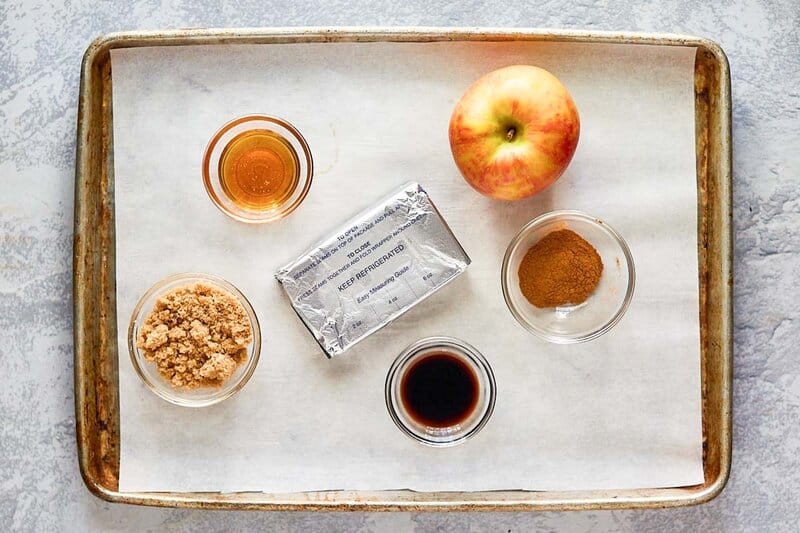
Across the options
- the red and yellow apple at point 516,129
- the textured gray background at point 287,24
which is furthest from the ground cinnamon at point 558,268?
the textured gray background at point 287,24

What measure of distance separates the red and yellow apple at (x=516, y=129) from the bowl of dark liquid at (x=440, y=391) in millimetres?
240

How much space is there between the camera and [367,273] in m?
1.04

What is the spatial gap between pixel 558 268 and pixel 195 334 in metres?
0.49

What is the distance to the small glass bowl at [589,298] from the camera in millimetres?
1038

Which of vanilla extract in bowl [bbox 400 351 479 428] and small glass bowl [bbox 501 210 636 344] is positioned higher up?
small glass bowl [bbox 501 210 636 344]

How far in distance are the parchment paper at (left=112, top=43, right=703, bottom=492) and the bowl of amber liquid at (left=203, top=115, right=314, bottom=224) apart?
16 millimetres

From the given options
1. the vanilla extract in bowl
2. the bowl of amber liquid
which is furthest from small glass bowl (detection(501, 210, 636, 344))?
the bowl of amber liquid

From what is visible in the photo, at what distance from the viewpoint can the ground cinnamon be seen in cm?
104

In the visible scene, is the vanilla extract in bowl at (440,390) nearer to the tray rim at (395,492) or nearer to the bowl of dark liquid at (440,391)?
the bowl of dark liquid at (440,391)

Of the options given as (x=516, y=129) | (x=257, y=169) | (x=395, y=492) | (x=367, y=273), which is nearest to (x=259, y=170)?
(x=257, y=169)

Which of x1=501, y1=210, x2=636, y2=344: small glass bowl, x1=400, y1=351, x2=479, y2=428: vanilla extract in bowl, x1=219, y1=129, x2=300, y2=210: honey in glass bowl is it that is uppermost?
x1=219, y1=129, x2=300, y2=210: honey in glass bowl

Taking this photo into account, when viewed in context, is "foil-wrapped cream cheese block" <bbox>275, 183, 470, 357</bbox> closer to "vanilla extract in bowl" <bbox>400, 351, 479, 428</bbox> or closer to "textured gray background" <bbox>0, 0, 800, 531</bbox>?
"vanilla extract in bowl" <bbox>400, 351, 479, 428</bbox>

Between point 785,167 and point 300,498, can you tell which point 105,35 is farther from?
point 785,167

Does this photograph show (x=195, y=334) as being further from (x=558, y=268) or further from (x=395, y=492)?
(x=558, y=268)
